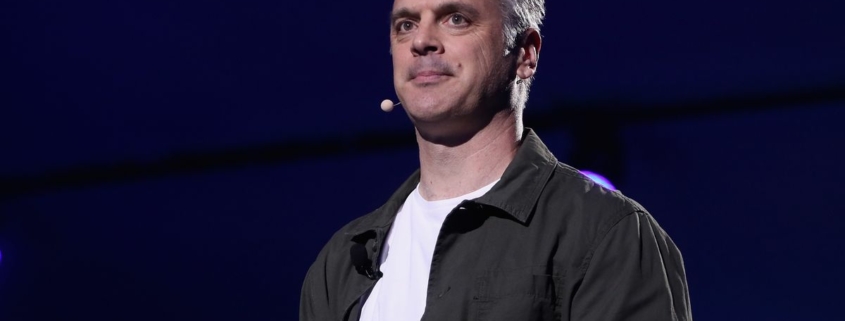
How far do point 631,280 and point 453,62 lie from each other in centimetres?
41

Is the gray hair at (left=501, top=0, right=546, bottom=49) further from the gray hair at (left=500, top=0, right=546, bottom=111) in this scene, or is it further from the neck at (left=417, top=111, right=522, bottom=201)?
the neck at (left=417, top=111, right=522, bottom=201)

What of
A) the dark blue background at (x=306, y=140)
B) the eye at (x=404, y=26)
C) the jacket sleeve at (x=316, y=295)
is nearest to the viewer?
the eye at (x=404, y=26)

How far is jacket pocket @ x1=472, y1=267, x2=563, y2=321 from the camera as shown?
4.52 feet

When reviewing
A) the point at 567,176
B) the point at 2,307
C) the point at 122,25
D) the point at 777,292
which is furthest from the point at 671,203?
the point at 2,307

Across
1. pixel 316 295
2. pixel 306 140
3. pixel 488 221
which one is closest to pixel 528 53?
pixel 488 221

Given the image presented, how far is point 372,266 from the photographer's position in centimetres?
162

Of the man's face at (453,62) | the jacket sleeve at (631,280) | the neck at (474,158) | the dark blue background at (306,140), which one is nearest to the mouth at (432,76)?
the man's face at (453,62)

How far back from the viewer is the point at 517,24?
1595 millimetres

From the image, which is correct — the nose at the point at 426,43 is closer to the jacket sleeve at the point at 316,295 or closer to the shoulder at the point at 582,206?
the shoulder at the point at 582,206

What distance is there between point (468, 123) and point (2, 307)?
3.17 metres

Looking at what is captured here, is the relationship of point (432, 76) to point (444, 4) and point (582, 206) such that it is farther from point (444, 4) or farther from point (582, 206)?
point (582, 206)

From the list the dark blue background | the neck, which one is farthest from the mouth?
the dark blue background

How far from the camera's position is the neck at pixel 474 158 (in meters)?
1.56

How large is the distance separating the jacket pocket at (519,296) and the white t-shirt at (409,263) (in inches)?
4.9
